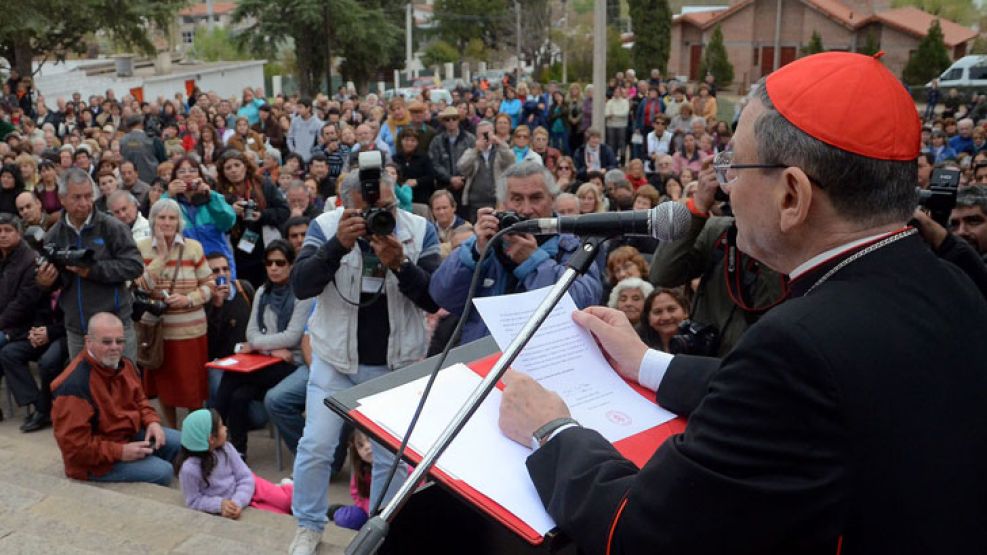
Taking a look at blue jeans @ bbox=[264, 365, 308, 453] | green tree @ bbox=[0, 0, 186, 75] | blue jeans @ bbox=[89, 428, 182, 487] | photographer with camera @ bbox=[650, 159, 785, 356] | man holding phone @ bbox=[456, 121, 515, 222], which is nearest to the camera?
photographer with camera @ bbox=[650, 159, 785, 356]

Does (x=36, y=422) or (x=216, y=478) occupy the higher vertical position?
(x=216, y=478)

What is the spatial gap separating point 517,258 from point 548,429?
2.00 m

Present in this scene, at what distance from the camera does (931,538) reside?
1152 millimetres

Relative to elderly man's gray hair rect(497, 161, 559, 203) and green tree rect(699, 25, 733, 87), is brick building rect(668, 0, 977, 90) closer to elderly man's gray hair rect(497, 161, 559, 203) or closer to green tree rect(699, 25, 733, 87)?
green tree rect(699, 25, 733, 87)

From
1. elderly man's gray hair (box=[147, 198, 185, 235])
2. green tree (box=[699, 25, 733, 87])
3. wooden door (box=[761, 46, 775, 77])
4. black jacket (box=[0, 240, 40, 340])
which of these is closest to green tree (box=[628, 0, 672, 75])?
green tree (box=[699, 25, 733, 87])

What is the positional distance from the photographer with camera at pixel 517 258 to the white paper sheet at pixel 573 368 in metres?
1.65

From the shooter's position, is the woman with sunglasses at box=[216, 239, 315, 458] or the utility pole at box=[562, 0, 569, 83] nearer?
the woman with sunglasses at box=[216, 239, 315, 458]

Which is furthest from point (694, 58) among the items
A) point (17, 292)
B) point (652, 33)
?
point (17, 292)

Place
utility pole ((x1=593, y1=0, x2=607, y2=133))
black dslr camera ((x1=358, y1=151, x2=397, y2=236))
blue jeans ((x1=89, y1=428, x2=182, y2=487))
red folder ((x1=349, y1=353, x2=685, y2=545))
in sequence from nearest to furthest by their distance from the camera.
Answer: red folder ((x1=349, y1=353, x2=685, y2=545)) < black dslr camera ((x1=358, y1=151, x2=397, y2=236)) < blue jeans ((x1=89, y1=428, x2=182, y2=487)) < utility pole ((x1=593, y1=0, x2=607, y2=133))

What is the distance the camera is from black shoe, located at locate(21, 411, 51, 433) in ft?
21.4

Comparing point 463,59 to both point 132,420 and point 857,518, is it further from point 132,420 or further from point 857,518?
point 857,518

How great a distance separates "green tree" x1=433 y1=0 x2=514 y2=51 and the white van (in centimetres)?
3365

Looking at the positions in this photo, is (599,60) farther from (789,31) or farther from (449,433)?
(789,31)

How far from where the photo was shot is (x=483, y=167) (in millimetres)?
9406
